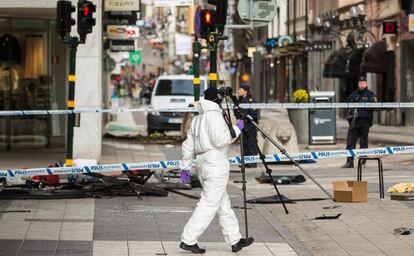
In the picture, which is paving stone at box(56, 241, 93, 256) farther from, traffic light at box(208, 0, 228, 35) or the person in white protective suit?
traffic light at box(208, 0, 228, 35)

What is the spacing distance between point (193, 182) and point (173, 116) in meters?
16.6

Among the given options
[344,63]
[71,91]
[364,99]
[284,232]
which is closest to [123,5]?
[364,99]

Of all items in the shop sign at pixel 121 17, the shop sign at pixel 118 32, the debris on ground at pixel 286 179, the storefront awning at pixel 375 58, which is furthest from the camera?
the storefront awning at pixel 375 58

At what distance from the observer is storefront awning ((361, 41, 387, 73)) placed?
146 ft

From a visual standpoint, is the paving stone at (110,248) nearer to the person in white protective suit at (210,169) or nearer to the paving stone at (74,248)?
the paving stone at (74,248)

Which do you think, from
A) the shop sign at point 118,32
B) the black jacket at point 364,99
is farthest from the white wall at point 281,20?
the black jacket at point 364,99

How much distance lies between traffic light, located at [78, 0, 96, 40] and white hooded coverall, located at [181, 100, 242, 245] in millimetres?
8403

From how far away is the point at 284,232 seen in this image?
12.8m

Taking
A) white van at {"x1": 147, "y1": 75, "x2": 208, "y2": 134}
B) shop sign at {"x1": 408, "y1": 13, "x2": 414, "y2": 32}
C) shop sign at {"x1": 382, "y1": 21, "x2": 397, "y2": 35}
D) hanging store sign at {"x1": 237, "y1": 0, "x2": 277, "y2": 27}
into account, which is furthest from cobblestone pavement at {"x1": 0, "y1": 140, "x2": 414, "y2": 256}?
shop sign at {"x1": 382, "y1": 21, "x2": 397, "y2": 35}

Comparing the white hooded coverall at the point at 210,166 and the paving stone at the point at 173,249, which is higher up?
the white hooded coverall at the point at 210,166

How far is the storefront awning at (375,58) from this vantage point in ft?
146

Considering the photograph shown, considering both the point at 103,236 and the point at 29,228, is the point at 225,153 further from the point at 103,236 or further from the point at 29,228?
the point at 29,228

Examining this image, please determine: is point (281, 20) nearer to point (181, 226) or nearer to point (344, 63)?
point (344, 63)

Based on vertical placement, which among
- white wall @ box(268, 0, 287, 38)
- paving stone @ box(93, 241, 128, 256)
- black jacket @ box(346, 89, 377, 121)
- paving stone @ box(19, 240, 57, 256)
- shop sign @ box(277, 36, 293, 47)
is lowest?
paving stone @ box(93, 241, 128, 256)
